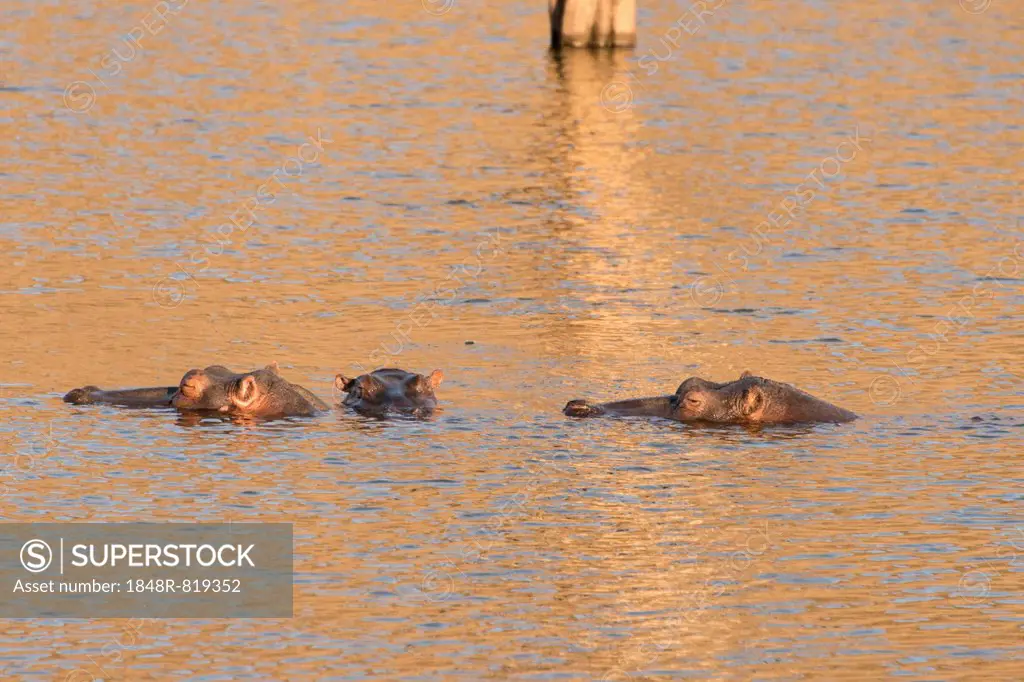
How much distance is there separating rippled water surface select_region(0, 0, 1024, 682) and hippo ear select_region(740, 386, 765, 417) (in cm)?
51

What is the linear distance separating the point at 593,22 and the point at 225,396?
31552mm

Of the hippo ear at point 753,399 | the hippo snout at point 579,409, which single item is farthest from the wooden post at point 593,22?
the hippo snout at point 579,409

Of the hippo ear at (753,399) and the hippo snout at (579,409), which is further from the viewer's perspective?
the hippo ear at (753,399)

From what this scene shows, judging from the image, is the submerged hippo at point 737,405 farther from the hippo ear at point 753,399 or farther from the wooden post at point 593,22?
the wooden post at point 593,22

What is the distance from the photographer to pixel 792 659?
1309cm

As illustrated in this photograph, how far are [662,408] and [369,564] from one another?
194 inches

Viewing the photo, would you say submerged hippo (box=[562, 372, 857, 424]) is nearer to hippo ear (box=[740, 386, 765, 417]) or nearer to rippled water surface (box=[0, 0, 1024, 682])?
hippo ear (box=[740, 386, 765, 417])

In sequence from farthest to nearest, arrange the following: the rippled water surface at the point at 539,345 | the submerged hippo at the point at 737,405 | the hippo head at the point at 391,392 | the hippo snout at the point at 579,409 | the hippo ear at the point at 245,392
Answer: the hippo head at the point at 391,392, the submerged hippo at the point at 737,405, the hippo ear at the point at 245,392, the hippo snout at the point at 579,409, the rippled water surface at the point at 539,345

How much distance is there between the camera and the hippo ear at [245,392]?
19000mm

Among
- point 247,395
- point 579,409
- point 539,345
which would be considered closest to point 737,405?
point 579,409

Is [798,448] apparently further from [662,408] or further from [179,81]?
[179,81]

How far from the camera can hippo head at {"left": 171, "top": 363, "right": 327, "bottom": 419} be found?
19.1 m

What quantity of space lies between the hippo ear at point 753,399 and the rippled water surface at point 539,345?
1.66 feet

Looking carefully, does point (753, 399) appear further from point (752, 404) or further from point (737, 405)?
point (737, 405)
